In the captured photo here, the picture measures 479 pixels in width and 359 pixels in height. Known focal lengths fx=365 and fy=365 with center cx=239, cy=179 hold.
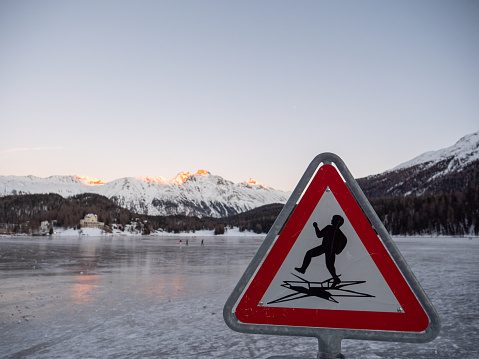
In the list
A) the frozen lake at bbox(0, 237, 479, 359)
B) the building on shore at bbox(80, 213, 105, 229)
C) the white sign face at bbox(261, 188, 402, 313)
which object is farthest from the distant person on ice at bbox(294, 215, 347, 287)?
the building on shore at bbox(80, 213, 105, 229)

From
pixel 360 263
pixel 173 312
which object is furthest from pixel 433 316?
pixel 173 312

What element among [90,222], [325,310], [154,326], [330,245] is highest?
[90,222]

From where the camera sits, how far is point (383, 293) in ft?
6.31

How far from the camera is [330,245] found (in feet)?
6.43

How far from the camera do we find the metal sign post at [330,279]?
1.88m

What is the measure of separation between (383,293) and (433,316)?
9.9 inches

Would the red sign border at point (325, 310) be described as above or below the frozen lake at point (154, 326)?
above

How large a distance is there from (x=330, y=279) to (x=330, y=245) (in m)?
0.18

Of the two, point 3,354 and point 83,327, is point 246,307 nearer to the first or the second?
point 3,354

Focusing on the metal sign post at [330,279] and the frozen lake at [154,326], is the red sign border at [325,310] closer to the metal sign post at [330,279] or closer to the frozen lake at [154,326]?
the metal sign post at [330,279]

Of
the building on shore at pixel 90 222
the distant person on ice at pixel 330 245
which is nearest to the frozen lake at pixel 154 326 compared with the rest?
the distant person on ice at pixel 330 245

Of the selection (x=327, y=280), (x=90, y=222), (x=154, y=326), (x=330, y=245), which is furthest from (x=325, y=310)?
(x=90, y=222)

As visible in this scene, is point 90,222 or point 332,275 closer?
point 332,275

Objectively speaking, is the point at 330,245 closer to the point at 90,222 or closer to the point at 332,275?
the point at 332,275
